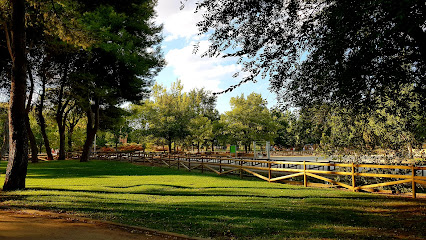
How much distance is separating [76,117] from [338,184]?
4075cm

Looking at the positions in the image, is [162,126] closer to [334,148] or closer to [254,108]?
[254,108]

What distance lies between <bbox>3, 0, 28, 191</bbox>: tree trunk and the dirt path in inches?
190

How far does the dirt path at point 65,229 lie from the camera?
5.36m

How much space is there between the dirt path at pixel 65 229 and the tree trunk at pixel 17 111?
4.82 meters

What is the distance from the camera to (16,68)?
11359mm

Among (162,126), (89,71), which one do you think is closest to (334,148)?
(89,71)

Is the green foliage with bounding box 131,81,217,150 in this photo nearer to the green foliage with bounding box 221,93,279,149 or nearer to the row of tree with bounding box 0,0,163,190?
the green foliage with bounding box 221,93,279,149

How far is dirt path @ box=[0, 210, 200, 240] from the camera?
5359mm

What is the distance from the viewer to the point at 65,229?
19.2 ft

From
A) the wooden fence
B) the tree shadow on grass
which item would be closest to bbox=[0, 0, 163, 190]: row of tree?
the wooden fence

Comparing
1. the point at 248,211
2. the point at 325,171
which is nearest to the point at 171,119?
the point at 325,171

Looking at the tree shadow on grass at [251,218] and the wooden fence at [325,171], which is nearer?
the tree shadow on grass at [251,218]

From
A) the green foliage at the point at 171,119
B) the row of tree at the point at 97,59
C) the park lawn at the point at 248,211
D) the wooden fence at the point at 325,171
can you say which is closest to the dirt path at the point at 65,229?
the park lawn at the point at 248,211

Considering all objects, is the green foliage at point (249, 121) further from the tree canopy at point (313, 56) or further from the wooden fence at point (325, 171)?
the tree canopy at point (313, 56)
